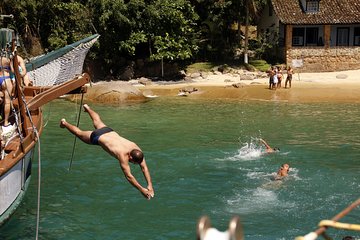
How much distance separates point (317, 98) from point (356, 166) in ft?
50.0

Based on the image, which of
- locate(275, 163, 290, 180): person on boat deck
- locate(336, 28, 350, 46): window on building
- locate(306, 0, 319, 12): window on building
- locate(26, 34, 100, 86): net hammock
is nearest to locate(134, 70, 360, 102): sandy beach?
locate(336, 28, 350, 46): window on building

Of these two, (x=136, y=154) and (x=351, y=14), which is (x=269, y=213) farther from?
(x=351, y=14)

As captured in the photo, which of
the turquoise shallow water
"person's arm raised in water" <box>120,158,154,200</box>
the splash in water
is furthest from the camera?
the splash in water

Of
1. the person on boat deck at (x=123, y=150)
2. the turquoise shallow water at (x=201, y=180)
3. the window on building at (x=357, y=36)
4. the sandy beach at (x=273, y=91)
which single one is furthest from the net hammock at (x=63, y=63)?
Answer: the window on building at (x=357, y=36)

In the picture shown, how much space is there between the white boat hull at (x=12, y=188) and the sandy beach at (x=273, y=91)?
21.8 meters

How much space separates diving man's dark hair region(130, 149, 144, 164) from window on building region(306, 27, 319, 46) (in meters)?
37.4

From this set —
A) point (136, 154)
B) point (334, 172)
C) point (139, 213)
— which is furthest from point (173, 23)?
point (136, 154)

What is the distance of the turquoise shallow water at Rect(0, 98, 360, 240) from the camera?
12.9 meters

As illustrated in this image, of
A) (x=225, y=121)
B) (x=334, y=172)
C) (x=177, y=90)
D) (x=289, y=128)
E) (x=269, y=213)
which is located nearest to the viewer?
(x=269, y=213)

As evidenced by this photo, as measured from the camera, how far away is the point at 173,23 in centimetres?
4053

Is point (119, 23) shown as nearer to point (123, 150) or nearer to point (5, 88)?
point (5, 88)

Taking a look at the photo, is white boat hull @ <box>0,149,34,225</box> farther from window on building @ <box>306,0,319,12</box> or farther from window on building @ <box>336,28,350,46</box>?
window on building @ <box>336,28,350,46</box>

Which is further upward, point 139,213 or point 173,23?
point 173,23

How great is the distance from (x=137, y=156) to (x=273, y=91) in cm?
2602
